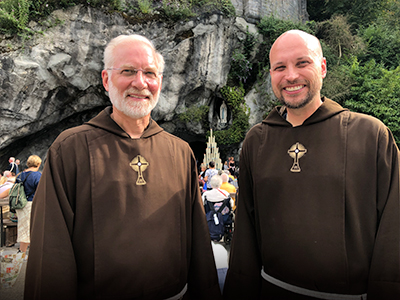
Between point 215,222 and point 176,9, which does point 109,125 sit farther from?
point 176,9

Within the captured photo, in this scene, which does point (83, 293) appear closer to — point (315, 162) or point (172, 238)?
point (172, 238)

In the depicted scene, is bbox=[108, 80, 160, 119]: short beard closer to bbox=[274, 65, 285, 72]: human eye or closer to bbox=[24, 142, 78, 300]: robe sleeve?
bbox=[24, 142, 78, 300]: robe sleeve

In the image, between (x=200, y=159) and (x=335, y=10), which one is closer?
(x=200, y=159)

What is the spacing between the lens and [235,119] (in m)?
16.6

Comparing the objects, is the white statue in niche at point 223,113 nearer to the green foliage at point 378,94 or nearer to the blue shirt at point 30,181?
the green foliage at point 378,94

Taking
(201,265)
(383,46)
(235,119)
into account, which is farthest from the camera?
(383,46)

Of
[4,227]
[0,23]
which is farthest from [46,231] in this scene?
[0,23]

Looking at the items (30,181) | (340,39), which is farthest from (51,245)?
(340,39)

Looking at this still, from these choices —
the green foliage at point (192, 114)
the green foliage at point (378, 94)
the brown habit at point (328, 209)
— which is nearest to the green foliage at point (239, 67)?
the green foliage at point (192, 114)

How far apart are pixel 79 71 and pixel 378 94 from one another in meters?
15.2

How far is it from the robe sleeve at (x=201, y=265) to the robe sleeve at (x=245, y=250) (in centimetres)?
13

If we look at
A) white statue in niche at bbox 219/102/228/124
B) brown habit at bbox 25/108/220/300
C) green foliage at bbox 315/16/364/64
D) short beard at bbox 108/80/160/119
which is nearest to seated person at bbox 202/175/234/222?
brown habit at bbox 25/108/220/300

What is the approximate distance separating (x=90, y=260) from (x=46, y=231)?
301 millimetres

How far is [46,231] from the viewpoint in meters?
1.51
